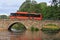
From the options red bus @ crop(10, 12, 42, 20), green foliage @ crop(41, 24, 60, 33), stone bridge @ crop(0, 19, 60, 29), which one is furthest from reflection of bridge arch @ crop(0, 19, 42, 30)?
red bus @ crop(10, 12, 42, 20)

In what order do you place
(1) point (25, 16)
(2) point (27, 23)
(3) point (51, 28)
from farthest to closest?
(1) point (25, 16) → (2) point (27, 23) → (3) point (51, 28)

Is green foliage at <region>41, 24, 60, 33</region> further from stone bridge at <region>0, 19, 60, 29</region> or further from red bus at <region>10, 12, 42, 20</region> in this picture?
red bus at <region>10, 12, 42, 20</region>

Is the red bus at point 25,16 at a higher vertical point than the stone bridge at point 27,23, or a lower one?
higher

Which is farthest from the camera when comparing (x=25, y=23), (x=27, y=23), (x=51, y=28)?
(x=25, y=23)

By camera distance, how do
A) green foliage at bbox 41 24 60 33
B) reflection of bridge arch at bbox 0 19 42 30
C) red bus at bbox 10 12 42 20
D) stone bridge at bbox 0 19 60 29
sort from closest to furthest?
green foliage at bbox 41 24 60 33 → stone bridge at bbox 0 19 60 29 → reflection of bridge arch at bbox 0 19 42 30 → red bus at bbox 10 12 42 20

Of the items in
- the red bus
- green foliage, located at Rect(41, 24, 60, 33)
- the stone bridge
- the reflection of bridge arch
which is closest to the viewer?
green foliage, located at Rect(41, 24, 60, 33)

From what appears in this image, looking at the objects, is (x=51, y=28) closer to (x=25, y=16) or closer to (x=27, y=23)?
(x=27, y=23)

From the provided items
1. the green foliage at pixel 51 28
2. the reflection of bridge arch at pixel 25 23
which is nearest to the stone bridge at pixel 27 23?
the reflection of bridge arch at pixel 25 23

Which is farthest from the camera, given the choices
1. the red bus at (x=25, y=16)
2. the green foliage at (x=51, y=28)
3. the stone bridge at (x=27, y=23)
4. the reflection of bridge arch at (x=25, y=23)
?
the red bus at (x=25, y=16)

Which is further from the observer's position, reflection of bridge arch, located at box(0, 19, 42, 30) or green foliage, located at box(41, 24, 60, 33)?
reflection of bridge arch, located at box(0, 19, 42, 30)

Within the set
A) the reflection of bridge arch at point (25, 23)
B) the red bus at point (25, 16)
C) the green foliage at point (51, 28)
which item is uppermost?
the red bus at point (25, 16)

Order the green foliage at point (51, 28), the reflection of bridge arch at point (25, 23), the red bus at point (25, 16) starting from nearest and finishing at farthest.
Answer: the green foliage at point (51, 28) → the reflection of bridge arch at point (25, 23) → the red bus at point (25, 16)

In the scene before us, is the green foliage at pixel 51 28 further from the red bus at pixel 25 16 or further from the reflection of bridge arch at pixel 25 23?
the red bus at pixel 25 16

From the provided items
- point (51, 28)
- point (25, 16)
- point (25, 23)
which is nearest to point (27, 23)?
point (25, 23)
